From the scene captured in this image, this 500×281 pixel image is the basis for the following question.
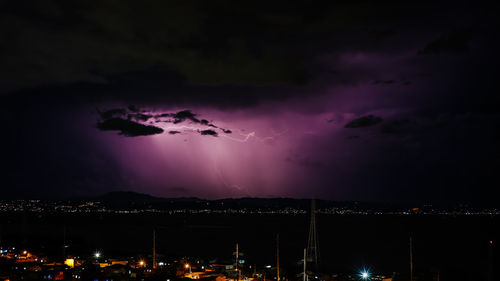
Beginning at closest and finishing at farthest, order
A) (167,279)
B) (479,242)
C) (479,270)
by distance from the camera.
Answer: (167,279)
(479,270)
(479,242)

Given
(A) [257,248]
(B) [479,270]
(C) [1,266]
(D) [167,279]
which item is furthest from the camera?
(A) [257,248]

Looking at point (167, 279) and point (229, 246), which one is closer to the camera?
point (167, 279)

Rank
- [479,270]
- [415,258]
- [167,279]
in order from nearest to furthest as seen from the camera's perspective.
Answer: [167,279], [479,270], [415,258]

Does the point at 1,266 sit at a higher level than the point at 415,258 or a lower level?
higher

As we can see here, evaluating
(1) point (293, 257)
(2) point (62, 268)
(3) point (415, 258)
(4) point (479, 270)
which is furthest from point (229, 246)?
(2) point (62, 268)

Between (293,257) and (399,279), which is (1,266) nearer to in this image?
(399,279)

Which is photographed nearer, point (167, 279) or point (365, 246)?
point (167, 279)

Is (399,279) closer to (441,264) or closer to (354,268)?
(354,268)

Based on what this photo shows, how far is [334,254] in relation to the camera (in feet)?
231

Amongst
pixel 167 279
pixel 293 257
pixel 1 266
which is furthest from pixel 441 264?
pixel 1 266

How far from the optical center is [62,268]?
34656mm

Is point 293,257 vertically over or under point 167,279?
under

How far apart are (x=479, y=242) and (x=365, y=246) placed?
2932cm

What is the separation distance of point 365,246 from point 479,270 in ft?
82.3
